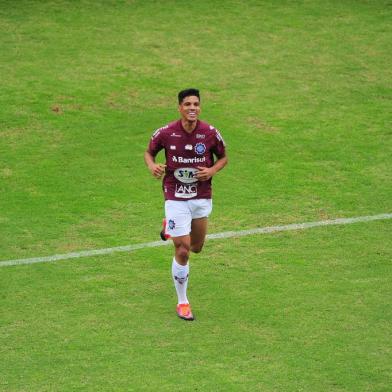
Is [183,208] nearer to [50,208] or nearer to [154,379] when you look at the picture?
[154,379]

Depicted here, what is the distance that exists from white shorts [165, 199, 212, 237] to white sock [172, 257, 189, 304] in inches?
13.8

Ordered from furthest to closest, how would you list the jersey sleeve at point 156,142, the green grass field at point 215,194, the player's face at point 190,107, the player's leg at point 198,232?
the player's leg at point 198,232 < the jersey sleeve at point 156,142 < the player's face at point 190,107 < the green grass field at point 215,194

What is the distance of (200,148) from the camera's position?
11609 mm

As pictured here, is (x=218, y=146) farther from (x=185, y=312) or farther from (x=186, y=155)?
(x=185, y=312)

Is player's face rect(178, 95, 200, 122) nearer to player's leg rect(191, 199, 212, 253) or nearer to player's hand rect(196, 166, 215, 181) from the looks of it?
player's hand rect(196, 166, 215, 181)

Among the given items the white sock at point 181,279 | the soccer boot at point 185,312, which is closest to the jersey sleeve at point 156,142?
the white sock at point 181,279

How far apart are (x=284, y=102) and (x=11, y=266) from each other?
22.6 ft

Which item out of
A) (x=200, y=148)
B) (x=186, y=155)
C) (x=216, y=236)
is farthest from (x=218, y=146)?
(x=216, y=236)

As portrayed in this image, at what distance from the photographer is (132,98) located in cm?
1817

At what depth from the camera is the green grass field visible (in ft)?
35.2

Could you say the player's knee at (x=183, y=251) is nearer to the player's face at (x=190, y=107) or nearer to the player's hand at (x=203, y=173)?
the player's hand at (x=203, y=173)

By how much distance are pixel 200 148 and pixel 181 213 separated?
2.32 ft

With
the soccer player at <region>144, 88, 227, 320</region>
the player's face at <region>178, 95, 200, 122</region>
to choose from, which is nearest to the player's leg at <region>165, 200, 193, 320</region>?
the soccer player at <region>144, 88, 227, 320</region>

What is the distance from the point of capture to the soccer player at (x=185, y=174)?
11562 mm
